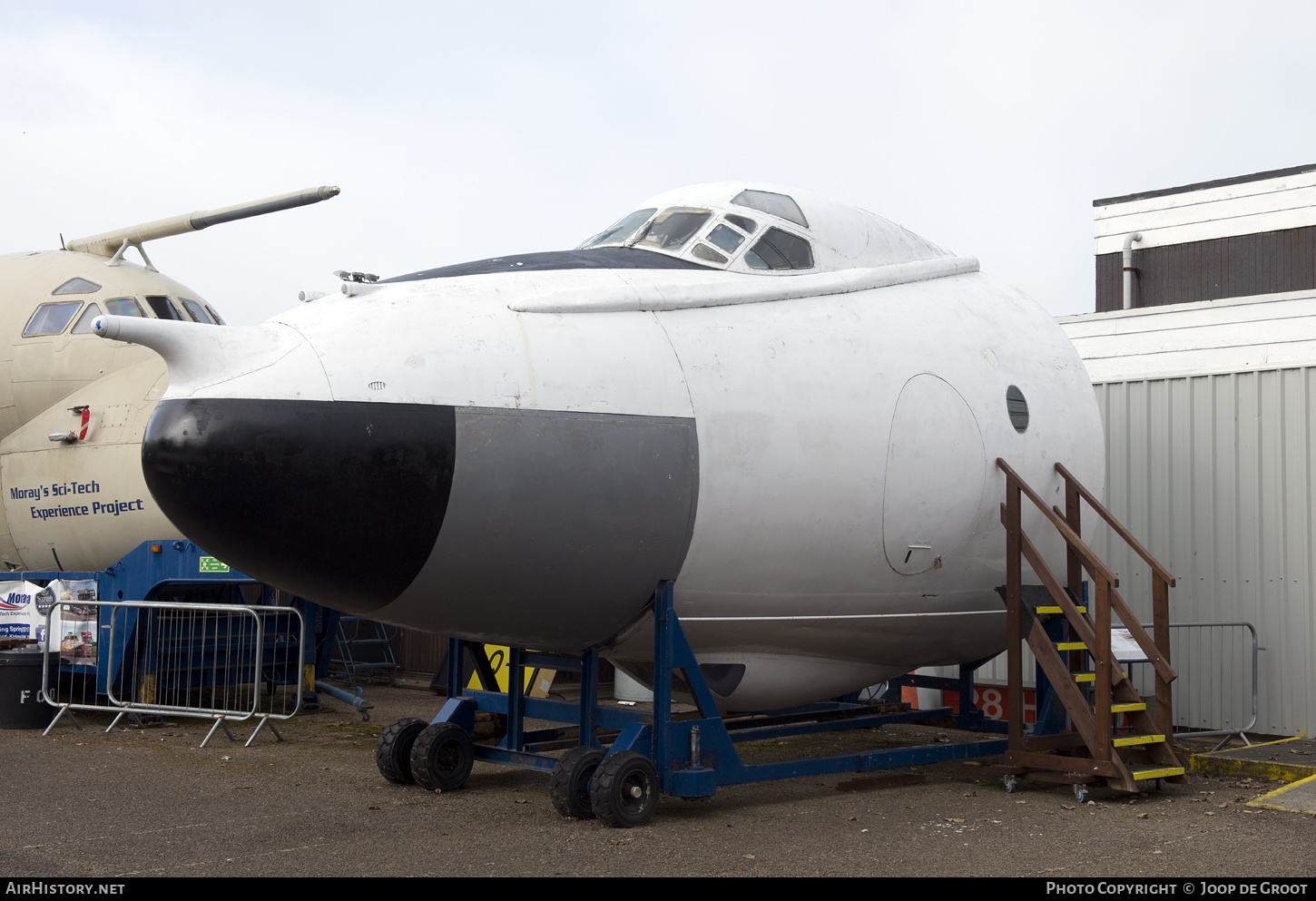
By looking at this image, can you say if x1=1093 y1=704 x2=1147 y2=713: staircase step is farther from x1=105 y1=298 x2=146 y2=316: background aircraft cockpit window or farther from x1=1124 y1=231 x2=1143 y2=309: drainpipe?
x1=1124 y1=231 x2=1143 y2=309: drainpipe

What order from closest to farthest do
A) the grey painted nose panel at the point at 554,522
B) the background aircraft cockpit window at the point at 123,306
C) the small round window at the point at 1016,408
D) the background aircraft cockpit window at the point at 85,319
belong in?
1. the grey painted nose panel at the point at 554,522
2. the small round window at the point at 1016,408
3. the background aircraft cockpit window at the point at 85,319
4. the background aircraft cockpit window at the point at 123,306

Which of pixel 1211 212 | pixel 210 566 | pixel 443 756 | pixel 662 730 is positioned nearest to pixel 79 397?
pixel 210 566

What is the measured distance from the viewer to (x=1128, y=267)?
21.0 m

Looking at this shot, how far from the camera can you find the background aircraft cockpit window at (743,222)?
7.41 metres

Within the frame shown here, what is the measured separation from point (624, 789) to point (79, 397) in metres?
8.95

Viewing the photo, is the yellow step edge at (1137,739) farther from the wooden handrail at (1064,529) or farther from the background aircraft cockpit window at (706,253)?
the background aircraft cockpit window at (706,253)

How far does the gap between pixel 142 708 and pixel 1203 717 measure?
30.0 feet

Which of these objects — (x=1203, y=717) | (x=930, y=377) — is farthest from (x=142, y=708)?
(x=1203, y=717)

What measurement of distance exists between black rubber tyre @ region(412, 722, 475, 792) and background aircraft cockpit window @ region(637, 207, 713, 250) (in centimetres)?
321

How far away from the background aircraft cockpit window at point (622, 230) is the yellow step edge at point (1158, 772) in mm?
4454

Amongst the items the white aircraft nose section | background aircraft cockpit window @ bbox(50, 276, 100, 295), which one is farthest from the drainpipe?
the white aircraft nose section

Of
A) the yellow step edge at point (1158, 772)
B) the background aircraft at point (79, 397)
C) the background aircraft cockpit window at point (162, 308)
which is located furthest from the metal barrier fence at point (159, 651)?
the yellow step edge at point (1158, 772)

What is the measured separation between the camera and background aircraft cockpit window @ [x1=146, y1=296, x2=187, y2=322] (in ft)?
44.1

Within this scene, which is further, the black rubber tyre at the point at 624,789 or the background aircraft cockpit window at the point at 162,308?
the background aircraft cockpit window at the point at 162,308
